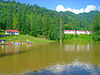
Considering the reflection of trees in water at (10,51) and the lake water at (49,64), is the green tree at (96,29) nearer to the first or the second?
the reflection of trees in water at (10,51)

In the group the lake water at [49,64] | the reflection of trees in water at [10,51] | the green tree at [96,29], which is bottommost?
the lake water at [49,64]

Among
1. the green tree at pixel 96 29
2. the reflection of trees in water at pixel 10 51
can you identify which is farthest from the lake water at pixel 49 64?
the green tree at pixel 96 29

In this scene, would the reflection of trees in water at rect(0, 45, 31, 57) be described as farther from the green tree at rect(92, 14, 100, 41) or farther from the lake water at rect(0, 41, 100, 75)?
the green tree at rect(92, 14, 100, 41)

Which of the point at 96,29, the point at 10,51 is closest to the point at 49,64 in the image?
the point at 10,51

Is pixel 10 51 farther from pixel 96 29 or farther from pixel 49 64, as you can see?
pixel 96 29

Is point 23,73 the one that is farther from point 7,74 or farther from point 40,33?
point 40,33

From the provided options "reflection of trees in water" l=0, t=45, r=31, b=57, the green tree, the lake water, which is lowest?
the lake water

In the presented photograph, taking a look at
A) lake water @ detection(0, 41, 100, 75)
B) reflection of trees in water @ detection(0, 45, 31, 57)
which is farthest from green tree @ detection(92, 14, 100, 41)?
lake water @ detection(0, 41, 100, 75)

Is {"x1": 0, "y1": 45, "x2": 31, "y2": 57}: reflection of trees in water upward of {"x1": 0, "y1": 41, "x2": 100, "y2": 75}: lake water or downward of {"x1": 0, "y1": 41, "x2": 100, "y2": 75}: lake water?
upward

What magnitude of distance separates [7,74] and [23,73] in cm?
163

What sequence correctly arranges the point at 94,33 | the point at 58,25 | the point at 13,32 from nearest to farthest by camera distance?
the point at 13,32 < the point at 94,33 < the point at 58,25

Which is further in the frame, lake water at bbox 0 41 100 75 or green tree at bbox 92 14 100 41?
green tree at bbox 92 14 100 41

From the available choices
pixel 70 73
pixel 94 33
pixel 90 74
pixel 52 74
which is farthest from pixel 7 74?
pixel 94 33

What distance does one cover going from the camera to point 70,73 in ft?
42.5
